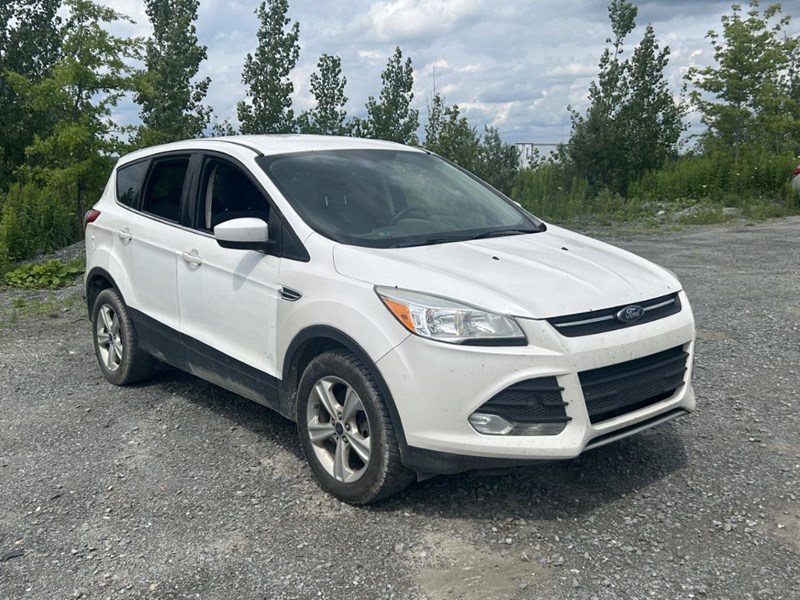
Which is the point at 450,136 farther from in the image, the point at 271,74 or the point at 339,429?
the point at 339,429

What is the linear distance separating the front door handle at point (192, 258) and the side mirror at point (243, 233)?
612mm

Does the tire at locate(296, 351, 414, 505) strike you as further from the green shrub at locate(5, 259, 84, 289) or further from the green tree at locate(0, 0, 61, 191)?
the green tree at locate(0, 0, 61, 191)

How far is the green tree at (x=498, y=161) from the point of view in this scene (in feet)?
71.7

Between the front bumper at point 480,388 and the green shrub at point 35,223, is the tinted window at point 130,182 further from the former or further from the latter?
the green shrub at point 35,223

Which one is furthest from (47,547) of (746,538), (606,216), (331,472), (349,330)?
(606,216)

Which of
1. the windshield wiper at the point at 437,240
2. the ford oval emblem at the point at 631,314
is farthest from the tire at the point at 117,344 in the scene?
the ford oval emblem at the point at 631,314

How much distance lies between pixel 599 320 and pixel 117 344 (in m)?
3.84

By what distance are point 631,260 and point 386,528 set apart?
6.30 feet

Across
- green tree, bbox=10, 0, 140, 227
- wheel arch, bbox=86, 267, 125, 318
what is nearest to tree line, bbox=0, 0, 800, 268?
green tree, bbox=10, 0, 140, 227

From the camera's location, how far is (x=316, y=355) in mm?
3939

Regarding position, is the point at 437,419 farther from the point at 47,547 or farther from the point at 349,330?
the point at 47,547

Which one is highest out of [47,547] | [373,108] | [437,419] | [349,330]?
[373,108]

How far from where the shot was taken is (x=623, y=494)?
3.85 metres

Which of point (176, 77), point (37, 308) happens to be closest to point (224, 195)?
point (37, 308)
